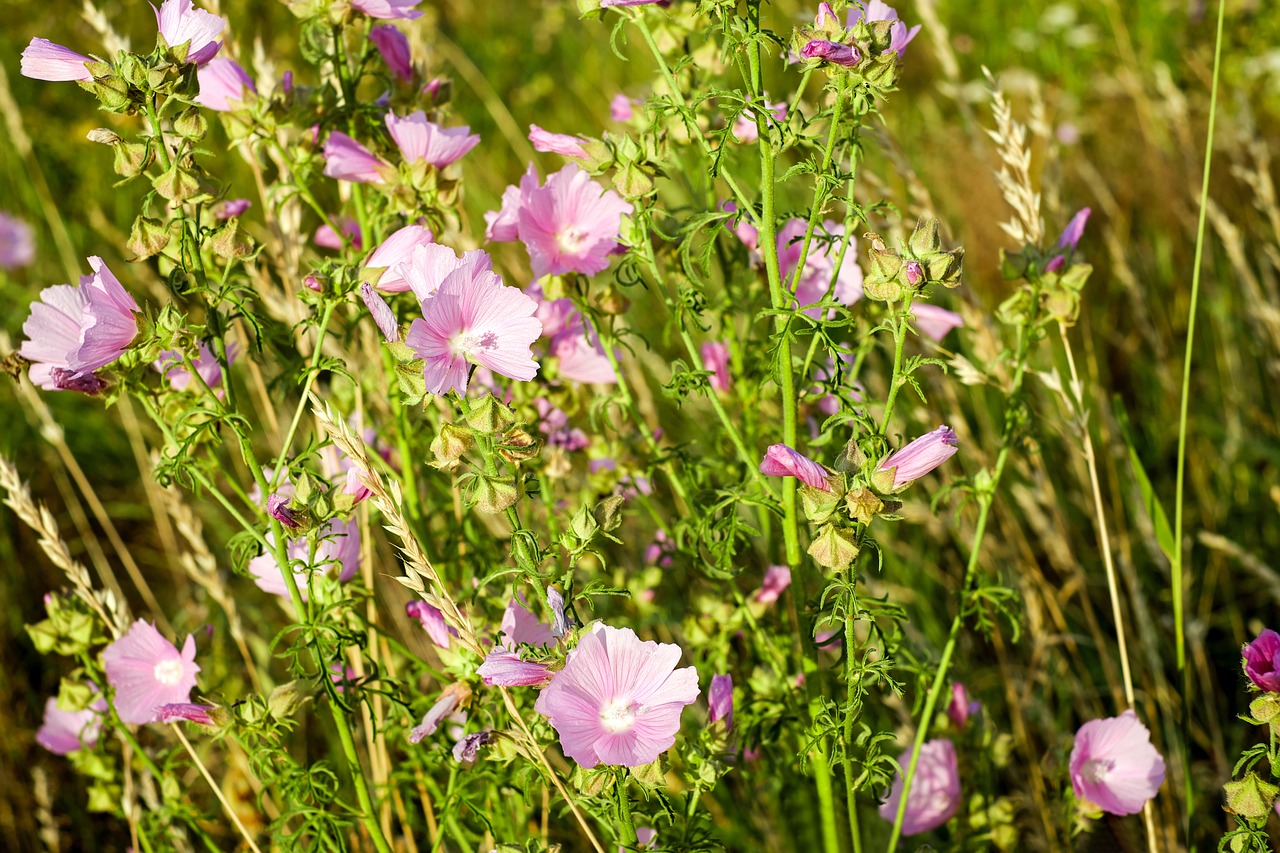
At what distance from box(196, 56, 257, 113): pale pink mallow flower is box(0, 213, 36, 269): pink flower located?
8.03ft

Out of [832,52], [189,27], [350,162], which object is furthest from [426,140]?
[832,52]

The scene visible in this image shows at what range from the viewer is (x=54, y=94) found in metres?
3.79

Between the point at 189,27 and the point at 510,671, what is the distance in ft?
2.06

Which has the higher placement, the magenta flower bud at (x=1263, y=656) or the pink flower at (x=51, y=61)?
the pink flower at (x=51, y=61)

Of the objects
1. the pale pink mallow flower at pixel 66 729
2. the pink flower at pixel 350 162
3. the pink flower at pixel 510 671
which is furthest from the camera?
the pale pink mallow flower at pixel 66 729

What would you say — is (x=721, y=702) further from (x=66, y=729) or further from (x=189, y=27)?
(x=66, y=729)

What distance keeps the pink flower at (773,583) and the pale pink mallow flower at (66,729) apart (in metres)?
0.86

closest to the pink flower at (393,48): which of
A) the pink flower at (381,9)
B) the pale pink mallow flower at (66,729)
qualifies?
the pink flower at (381,9)

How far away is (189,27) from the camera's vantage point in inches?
37.7

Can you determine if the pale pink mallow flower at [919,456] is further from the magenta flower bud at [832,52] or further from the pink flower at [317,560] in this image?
the pink flower at [317,560]

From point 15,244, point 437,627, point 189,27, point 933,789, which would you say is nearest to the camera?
point 189,27

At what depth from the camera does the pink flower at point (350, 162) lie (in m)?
1.09

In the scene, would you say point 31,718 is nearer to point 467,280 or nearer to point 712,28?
point 467,280

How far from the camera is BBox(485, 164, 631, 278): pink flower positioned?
3.68ft
